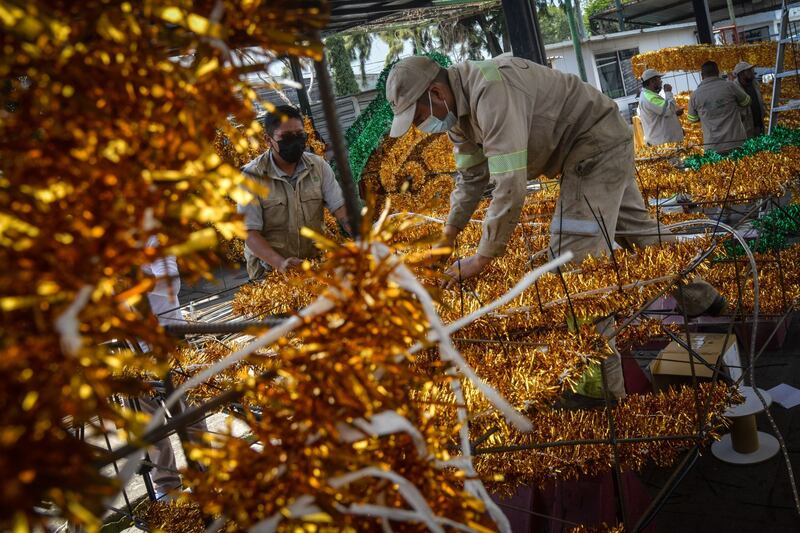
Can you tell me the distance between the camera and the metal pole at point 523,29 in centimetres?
608

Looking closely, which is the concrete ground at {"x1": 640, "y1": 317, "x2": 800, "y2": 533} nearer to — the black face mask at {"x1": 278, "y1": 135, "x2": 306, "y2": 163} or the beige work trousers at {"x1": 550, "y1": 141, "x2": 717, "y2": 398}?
the beige work trousers at {"x1": 550, "y1": 141, "x2": 717, "y2": 398}

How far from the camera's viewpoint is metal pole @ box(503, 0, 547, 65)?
19.9 ft

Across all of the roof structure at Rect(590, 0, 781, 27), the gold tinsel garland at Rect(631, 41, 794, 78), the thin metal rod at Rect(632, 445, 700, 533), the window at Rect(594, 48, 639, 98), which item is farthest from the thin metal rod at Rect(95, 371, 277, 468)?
the window at Rect(594, 48, 639, 98)

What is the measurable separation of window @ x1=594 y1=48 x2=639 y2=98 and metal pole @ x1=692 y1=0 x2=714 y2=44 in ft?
38.5

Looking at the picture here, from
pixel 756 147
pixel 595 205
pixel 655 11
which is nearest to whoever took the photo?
pixel 595 205

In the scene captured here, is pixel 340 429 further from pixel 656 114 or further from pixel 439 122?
pixel 656 114

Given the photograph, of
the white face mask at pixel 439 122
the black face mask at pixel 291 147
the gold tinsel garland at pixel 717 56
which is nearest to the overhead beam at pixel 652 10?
the gold tinsel garland at pixel 717 56

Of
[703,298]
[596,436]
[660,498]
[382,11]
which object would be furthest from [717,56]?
[660,498]

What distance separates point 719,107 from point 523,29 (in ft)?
9.14

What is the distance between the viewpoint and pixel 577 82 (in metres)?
2.87

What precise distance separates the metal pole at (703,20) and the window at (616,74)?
11.7 m

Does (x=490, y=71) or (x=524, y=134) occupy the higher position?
(x=490, y=71)

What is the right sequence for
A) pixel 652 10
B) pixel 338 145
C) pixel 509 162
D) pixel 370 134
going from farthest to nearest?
pixel 652 10 → pixel 370 134 → pixel 509 162 → pixel 338 145

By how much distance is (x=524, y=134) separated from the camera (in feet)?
8.14
